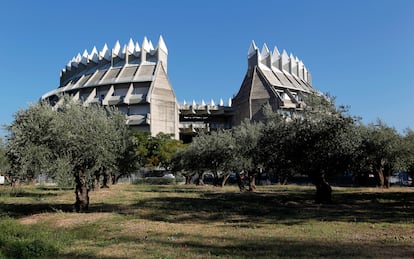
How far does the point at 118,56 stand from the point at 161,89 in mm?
22680

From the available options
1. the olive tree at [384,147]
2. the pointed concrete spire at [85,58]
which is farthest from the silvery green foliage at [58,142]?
the pointed concrete spire at [85,58]

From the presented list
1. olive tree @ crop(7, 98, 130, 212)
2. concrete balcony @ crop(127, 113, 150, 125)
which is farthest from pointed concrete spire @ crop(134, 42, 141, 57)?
olive tree @ crop(7, 98, 130, 212)

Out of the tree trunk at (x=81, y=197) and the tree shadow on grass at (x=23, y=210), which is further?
the tree shadow on grass at (x=23, y=210)

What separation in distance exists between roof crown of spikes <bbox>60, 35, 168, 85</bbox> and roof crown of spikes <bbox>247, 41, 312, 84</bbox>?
25.9 meters

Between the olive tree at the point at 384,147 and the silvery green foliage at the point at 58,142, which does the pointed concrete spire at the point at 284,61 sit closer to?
the olive tree at the point at 384,147

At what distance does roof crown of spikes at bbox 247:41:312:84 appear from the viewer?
11700cm

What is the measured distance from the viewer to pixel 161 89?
104 meters

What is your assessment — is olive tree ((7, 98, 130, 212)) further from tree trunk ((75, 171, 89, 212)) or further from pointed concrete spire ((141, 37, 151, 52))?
pointed concrete spire ((141, 37, 151, 52))

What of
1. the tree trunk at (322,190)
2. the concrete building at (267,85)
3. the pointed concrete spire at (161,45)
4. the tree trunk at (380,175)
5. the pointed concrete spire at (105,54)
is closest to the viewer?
the tree trunk at (322,190)

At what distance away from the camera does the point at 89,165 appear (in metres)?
18.9

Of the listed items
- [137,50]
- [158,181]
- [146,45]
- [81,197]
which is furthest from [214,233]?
[146,45]

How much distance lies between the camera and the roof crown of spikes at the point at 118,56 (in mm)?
114125

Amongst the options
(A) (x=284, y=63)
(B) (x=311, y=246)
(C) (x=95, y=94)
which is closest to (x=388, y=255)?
(B) (x=311, y=246)

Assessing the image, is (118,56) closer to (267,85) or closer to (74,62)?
(74,62)
